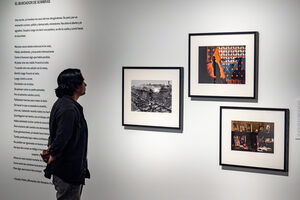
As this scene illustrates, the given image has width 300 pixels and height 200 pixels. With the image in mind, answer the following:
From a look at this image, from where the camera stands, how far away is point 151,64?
11.2 ft

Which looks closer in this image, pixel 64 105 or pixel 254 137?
pixel 64 105

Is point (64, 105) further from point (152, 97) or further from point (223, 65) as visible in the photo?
point (223, 65)

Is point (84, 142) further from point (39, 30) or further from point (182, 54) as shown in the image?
point (39, 30)

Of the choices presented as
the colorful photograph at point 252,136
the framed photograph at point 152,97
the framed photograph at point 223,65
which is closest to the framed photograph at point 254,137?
the colorful photograph at point 252,136

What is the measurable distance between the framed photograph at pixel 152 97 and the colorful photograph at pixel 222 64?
0.21 metres

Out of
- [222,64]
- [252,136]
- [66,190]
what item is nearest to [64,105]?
[66,190]

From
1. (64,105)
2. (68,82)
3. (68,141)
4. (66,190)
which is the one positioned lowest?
(66,190)

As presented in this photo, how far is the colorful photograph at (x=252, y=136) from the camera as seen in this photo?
10.0ft

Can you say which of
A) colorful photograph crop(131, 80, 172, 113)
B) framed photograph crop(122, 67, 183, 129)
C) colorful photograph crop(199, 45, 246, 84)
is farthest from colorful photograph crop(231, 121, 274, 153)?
colorful photograph crop(131, 80, 172, 113)

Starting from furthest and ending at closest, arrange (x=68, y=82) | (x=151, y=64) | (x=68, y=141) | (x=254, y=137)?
(x=151, y=64), (x=254, y=137), (x=68, y=82), (x=68, y=141)

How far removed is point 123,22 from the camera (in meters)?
3.53

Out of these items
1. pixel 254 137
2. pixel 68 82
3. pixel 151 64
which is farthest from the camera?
pixel 151 64

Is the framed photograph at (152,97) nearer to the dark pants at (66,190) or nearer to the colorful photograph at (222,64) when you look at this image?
the colorful photograph at (222,64)

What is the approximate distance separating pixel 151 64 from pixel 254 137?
1001 mm
